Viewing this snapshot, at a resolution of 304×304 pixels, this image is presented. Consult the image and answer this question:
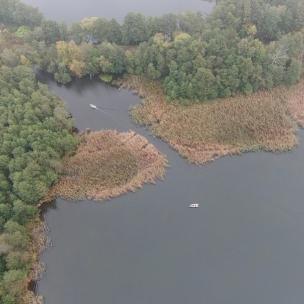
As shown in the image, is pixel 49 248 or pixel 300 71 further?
pixel 300 71

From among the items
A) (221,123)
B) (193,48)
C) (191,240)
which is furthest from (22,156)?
(193,48)

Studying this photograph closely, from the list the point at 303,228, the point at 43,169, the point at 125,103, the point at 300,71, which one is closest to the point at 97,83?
the point at 125,103

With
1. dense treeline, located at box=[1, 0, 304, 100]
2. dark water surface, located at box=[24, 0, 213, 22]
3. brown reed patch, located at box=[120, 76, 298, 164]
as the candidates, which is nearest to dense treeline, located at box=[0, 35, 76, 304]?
dense treeline, located at box=[1, 0, 304, 100]

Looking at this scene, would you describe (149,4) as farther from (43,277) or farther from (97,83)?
(43,277)

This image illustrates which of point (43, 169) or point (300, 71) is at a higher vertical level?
point (300, 71)

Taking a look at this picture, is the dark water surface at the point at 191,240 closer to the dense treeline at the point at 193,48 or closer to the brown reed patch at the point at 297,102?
the brown reed patch at the point at 297,102

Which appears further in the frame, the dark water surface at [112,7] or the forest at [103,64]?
the dark water surface at [112,7]

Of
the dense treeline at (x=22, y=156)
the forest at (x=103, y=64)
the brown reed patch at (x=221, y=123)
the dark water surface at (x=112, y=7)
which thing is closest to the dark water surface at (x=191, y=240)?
the brown reed patch at (x=221, y=123)
